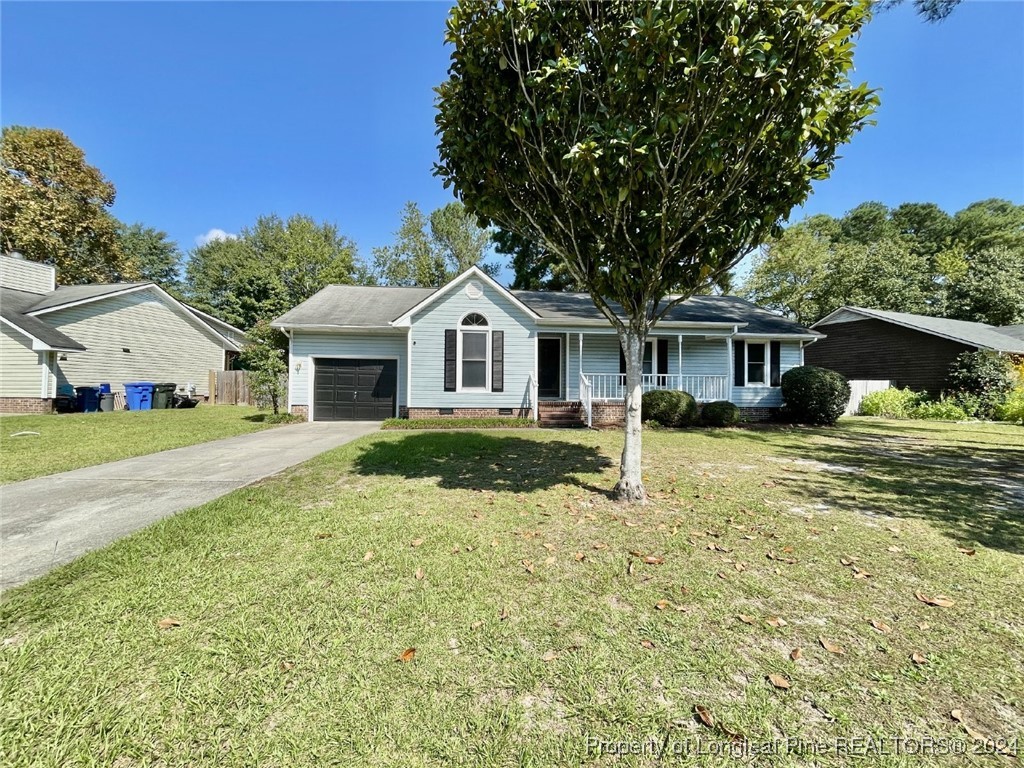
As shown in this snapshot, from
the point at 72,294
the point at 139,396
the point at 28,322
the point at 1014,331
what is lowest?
the point at 139,396

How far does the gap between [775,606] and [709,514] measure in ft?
6.18

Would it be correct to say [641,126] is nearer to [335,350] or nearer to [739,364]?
[335,350]

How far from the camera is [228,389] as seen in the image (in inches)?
846

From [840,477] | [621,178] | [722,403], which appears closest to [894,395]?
[722,403]

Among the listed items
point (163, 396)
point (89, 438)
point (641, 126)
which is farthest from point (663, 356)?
point (163, 396)

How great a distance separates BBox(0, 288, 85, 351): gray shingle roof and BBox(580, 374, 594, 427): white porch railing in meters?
18.4

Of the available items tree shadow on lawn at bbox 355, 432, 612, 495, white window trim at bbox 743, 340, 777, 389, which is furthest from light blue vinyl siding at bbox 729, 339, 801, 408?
tree shadow on lawn at bbox 355, 432, 612, 495

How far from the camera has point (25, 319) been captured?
49.5ft

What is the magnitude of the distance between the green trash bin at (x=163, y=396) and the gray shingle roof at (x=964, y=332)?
32.5 m

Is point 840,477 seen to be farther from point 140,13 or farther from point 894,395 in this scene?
point 140,13

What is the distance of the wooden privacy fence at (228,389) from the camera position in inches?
831

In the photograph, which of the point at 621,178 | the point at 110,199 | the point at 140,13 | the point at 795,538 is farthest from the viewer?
the point at 110,199

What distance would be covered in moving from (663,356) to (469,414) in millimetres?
7347

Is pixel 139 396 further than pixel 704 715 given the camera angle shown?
Yes
